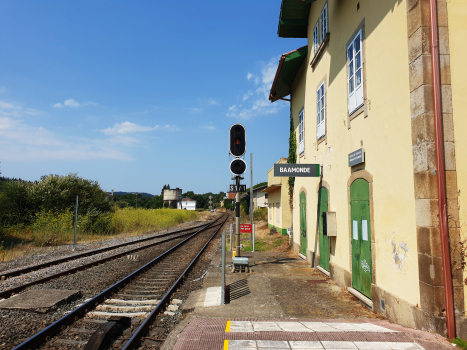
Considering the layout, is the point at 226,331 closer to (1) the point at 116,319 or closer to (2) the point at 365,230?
(1) the point at 116,319

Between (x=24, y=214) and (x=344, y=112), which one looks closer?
(x=344, y=112)

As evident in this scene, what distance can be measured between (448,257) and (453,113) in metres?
1.90

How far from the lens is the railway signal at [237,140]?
28.7 feet

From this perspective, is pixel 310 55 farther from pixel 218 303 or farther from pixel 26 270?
pixel 26 270

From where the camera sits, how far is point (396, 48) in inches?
208

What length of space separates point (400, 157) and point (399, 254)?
58.8 inches

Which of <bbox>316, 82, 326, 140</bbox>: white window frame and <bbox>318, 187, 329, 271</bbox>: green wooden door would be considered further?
<bbox>316, 82, 326, 140</bbox>: white window frame

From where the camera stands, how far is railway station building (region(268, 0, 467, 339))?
432 centimetres

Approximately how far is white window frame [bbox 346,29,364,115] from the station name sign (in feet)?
7.46

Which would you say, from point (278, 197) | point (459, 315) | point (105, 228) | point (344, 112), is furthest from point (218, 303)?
point (105, 228)

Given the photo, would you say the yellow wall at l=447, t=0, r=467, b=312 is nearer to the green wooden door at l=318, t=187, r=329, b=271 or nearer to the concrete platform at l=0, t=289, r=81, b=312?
the green wooden door at l=318, t=187, r=329, b=271

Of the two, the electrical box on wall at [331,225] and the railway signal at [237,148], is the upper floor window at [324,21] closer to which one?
the railway signal at [237,148]

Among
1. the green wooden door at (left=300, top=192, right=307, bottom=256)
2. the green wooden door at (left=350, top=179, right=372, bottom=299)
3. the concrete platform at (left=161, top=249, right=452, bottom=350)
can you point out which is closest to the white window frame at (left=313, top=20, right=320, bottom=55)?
the green wooden door at (left=300, top=192, right=307, bottom=256)

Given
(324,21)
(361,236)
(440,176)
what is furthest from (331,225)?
(324,21)
